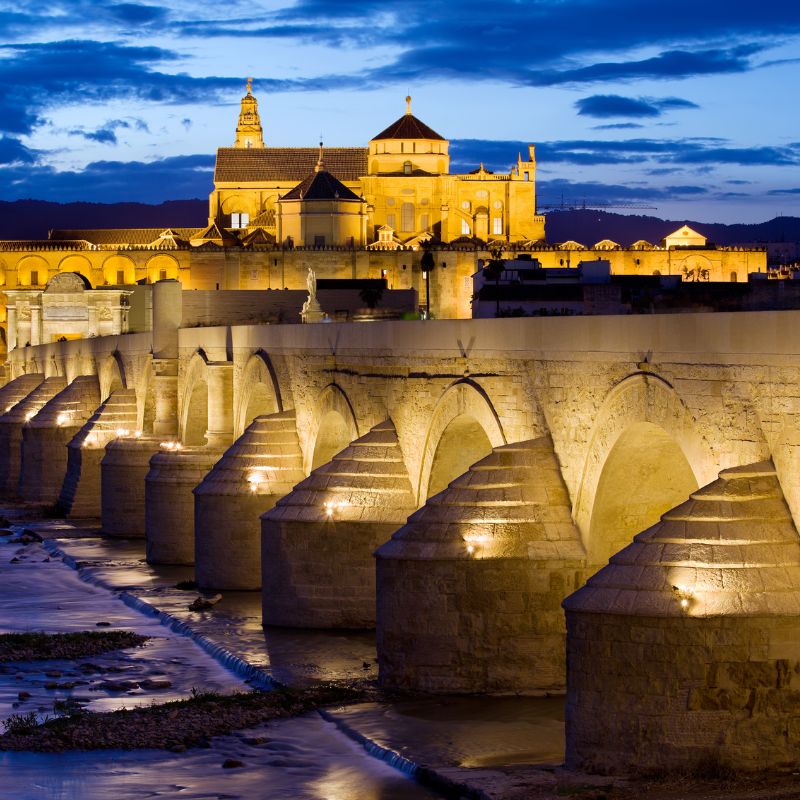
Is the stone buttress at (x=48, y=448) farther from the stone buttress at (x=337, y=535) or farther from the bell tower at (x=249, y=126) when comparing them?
the bell tower at (x=249, y=126)

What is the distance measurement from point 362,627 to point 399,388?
3.00 metres

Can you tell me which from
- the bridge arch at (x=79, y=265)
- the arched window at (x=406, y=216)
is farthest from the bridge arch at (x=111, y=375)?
the bridge arch at (x=79, y=265)

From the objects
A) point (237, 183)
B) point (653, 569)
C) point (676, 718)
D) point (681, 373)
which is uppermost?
point (237, 183)

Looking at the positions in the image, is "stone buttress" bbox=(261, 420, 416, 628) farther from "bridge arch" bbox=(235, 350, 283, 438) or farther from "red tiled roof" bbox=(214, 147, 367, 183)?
"red tiled roof" bbox=(214, 147, 367, 183)

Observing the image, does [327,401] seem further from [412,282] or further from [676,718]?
[412,282]

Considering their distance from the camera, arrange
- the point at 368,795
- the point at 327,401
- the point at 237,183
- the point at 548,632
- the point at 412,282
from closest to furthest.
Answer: the point at 368,795
the point at 548,632
the point at 327,401
the point at 412,282
the point at 237,183

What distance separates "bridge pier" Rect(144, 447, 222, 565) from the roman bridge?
0.04 m

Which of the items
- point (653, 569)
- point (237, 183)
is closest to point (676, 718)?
point (653, 569)

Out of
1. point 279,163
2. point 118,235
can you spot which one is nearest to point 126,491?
point 279,163

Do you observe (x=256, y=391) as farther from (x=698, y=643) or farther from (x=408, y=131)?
(x=408, y=131)

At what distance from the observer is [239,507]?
2528 cm

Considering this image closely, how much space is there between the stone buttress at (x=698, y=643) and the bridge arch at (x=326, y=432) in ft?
40.3

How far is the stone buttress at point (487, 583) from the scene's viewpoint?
16.1 metres

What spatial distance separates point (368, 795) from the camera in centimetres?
1384
